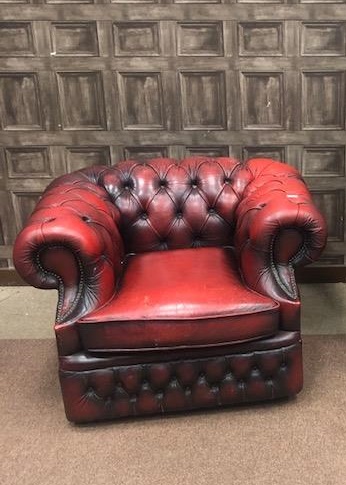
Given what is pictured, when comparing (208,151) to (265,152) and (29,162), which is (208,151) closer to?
(265,152)

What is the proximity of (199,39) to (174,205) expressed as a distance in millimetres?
851

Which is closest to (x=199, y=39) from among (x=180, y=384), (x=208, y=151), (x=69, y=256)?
(x=208, y=151)

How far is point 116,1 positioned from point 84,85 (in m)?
0.41

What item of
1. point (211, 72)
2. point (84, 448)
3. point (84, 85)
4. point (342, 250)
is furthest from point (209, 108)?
point (84, 448)

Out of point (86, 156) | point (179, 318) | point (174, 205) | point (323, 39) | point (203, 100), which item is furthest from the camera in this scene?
point (86, 156)

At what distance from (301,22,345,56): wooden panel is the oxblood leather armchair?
0.86 m

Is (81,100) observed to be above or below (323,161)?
above

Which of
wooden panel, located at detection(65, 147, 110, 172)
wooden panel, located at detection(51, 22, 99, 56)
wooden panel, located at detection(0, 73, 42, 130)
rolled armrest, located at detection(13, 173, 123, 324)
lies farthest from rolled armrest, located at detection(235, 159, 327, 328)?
wooden panel, located at detection(0, 73, 42, 130)

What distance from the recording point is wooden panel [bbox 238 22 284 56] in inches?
100

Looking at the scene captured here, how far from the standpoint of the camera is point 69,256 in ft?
5.93

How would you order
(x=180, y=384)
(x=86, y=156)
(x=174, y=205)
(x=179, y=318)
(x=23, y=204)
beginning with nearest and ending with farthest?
(x=179, y=318) < (x=180, y=384) < (x=174, y=205) < (x=86, y=156) < (x=23, y=204)

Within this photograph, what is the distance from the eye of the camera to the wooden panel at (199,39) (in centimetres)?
255

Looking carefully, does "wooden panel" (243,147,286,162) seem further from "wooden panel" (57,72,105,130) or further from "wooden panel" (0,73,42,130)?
"wooden panel" (0,73,42,130)

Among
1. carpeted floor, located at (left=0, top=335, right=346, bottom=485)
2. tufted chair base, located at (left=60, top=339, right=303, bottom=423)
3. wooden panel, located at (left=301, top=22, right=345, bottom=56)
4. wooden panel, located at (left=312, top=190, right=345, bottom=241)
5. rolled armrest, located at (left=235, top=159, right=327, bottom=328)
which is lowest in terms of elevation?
carpeted floor, located at (left=0, top=335, right=346, bottom=485)
